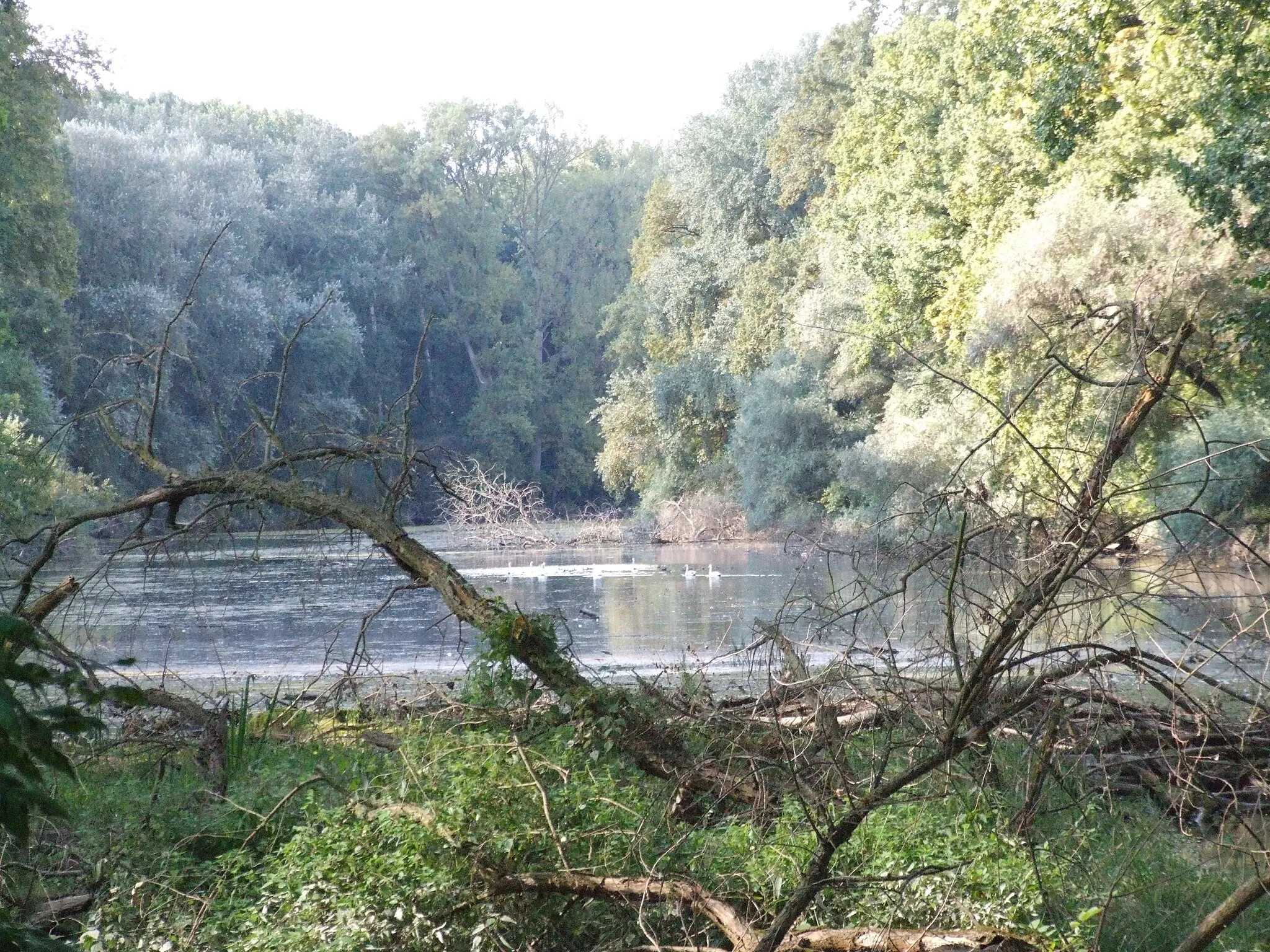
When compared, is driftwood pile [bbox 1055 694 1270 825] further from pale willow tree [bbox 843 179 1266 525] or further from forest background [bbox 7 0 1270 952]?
pale willow tree [bbox 843 179 1266 525]

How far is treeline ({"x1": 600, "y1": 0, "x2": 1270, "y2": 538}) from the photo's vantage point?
44.8 ft

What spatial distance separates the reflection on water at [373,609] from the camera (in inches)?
439

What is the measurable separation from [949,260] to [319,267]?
27435mm

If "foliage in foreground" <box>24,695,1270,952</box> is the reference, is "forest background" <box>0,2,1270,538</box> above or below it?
above

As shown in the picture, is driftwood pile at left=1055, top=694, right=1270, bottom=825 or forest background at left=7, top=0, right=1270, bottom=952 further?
driftwood pile at left=1055, top=694, right=1270, bottom=825

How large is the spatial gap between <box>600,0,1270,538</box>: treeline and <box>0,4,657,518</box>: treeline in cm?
852

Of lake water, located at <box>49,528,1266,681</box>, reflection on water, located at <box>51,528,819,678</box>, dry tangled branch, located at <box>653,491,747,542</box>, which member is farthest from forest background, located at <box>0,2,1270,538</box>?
reflection on water, located at <box>51,528,819,678</box>

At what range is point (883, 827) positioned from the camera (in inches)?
198

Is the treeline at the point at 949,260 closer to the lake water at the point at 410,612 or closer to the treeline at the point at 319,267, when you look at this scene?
the lake water at the point at 410,612

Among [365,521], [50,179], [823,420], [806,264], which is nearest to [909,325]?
[823,420]

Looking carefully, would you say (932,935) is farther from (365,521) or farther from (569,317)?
(569,317)

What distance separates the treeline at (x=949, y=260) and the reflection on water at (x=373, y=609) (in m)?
2.73

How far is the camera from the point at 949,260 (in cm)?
2606

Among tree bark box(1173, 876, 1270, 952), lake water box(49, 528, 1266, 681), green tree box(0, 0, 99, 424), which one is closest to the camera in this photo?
tree bark box(1173, 876, 1270, 952)
